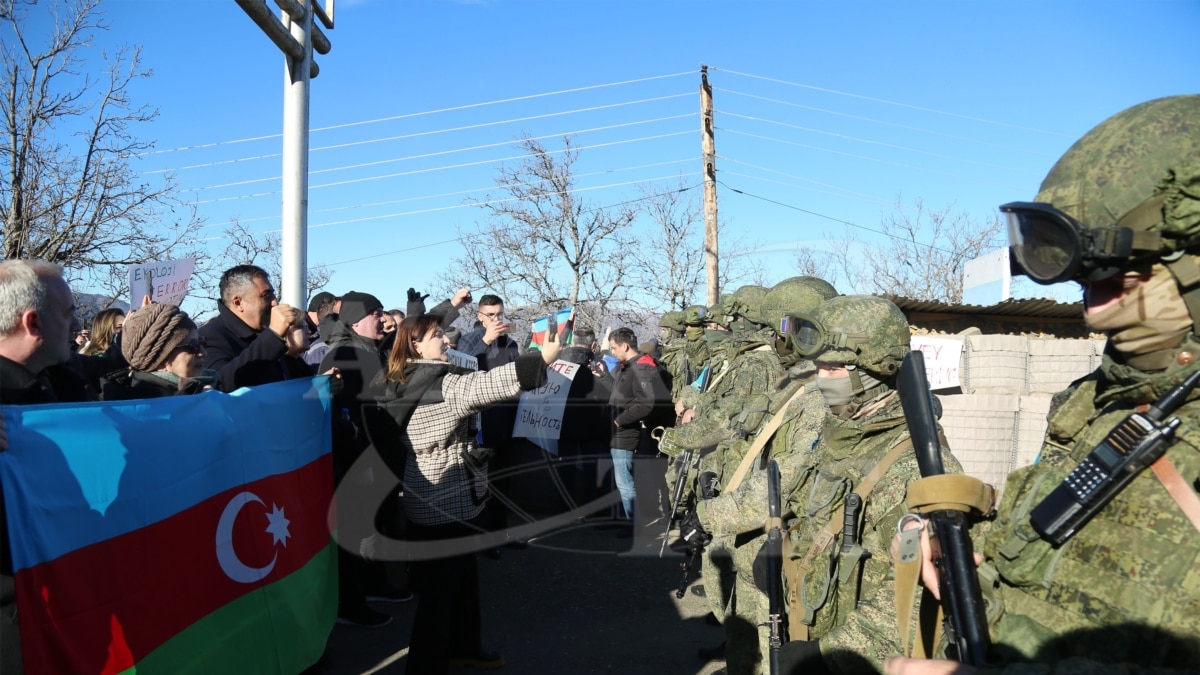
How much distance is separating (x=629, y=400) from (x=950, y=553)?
8384 millimetres

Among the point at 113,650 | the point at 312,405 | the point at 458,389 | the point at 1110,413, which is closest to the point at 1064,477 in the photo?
the point at 1110,413

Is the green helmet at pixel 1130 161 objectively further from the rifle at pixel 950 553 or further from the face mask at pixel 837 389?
the face mask at pixel 837 389

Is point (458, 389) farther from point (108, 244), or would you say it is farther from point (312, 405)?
point (108, 244)

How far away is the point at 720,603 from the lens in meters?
5.44

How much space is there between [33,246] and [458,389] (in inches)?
402

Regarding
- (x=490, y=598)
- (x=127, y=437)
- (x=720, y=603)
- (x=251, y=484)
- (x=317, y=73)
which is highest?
(x=317, y=73)

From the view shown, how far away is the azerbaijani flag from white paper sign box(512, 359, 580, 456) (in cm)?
472

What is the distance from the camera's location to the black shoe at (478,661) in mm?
5832

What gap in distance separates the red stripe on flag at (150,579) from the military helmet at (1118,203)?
3.16m

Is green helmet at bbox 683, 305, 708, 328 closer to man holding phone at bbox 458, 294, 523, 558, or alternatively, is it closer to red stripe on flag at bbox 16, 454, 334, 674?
man holding phone at bbox 458, 294, 523, 558

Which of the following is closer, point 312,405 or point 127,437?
point 127,437

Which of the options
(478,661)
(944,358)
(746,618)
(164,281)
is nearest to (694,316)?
(944,358)

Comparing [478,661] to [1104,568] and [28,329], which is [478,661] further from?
[1104,568]

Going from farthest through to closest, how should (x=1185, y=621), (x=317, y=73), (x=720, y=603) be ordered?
(x=317, y=73) < (x=720, y=603) < (x=1185, y=621)
